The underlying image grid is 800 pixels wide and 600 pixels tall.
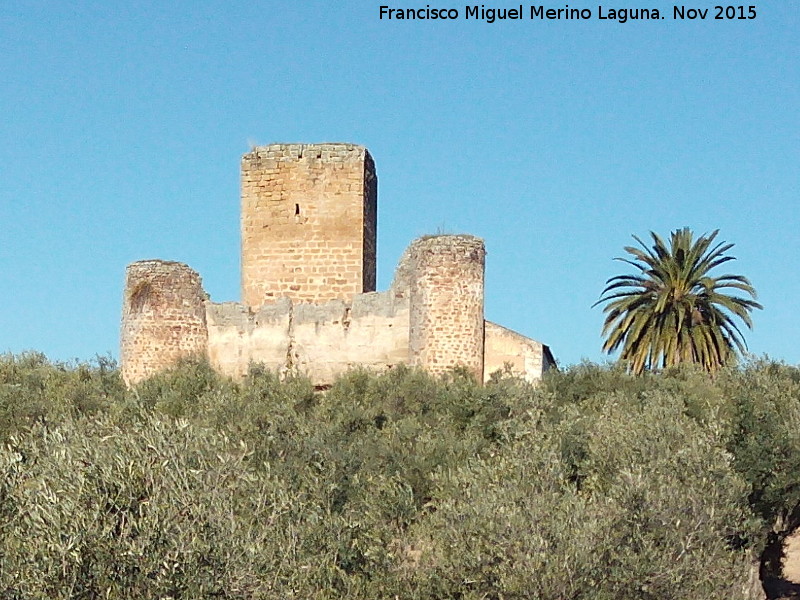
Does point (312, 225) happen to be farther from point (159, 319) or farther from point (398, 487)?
point (398, 487)

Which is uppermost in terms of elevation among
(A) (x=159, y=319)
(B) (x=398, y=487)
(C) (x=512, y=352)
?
(A) (x=159, y=319)

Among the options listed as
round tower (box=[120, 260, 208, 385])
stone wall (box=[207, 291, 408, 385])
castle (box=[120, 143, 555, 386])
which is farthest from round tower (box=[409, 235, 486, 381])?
round tower (box=[120, 260, 208, 385])

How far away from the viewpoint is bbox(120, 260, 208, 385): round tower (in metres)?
23.9

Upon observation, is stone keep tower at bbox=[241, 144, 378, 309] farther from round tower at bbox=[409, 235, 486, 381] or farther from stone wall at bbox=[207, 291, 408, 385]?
round tower at bbox=[409, 235, 486, 381]

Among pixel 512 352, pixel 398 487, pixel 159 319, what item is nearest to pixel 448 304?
pixel 512 352

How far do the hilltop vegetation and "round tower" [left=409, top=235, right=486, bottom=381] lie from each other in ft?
1.45

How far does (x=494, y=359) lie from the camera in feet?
75.0

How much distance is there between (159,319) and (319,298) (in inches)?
132

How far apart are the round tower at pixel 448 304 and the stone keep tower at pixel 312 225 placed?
9.15 ft

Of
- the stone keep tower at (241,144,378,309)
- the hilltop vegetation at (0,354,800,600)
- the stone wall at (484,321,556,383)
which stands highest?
the stone keep tower at (241,144,378,309)

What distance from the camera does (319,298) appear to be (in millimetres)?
24844

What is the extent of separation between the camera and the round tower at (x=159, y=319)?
940 inches

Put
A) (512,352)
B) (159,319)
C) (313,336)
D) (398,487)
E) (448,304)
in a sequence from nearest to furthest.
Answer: (398,487) → (448,304) → (512,352) → (313,336) → (159,319)

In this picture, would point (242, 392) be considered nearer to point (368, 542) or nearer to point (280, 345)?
→ point (280, 345)
